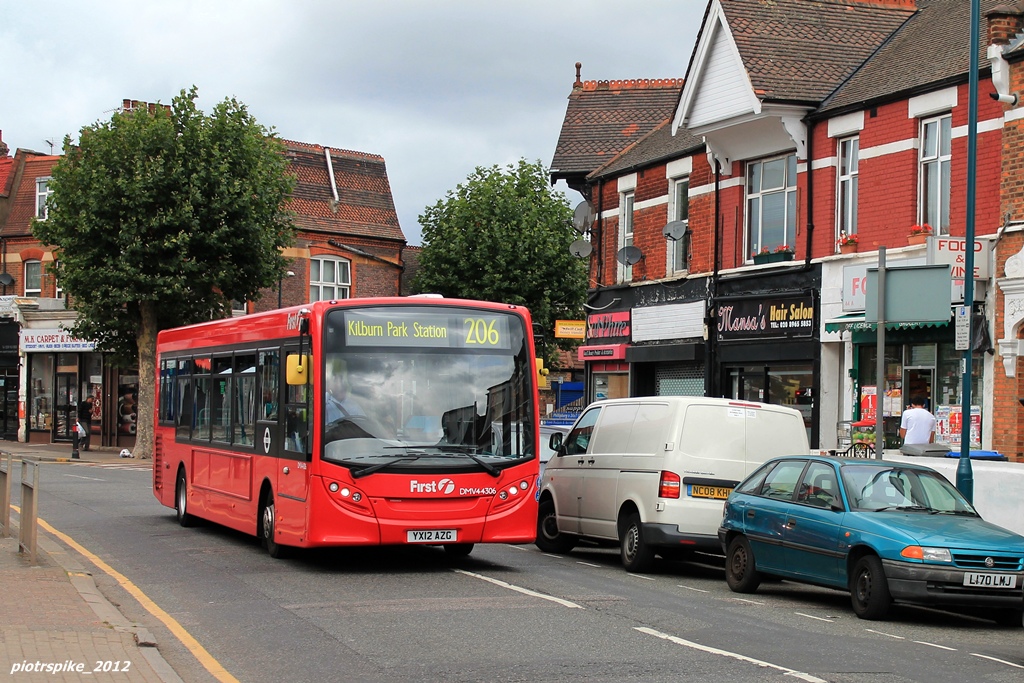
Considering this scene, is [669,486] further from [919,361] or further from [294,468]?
[919,361]

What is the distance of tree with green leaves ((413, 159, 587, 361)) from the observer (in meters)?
50.5

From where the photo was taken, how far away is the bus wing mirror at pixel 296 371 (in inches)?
539

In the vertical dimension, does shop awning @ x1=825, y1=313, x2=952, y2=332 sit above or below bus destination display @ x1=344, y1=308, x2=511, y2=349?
above

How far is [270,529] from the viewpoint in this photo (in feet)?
49.6

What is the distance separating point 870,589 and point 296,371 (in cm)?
600

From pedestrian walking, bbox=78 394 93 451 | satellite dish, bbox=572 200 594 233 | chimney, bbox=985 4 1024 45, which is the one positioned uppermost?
chimney, bbox=985 4 1024 45

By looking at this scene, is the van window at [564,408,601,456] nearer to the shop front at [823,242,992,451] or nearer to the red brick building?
the red brick building

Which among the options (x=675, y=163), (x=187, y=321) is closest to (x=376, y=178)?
(x=187, y=321)

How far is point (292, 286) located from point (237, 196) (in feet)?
45.3

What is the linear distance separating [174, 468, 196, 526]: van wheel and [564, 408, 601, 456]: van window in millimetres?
5783

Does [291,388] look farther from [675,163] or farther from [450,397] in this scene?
[675,163]

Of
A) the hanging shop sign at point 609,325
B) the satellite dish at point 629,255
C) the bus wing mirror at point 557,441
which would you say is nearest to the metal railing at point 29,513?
the bus wing mirror at point 557,441

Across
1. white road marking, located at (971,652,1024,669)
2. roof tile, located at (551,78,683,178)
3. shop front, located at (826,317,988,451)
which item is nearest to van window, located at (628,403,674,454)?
white road marking, located at (971,652,1024,669)

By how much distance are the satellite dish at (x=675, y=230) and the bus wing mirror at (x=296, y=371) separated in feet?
52.9
